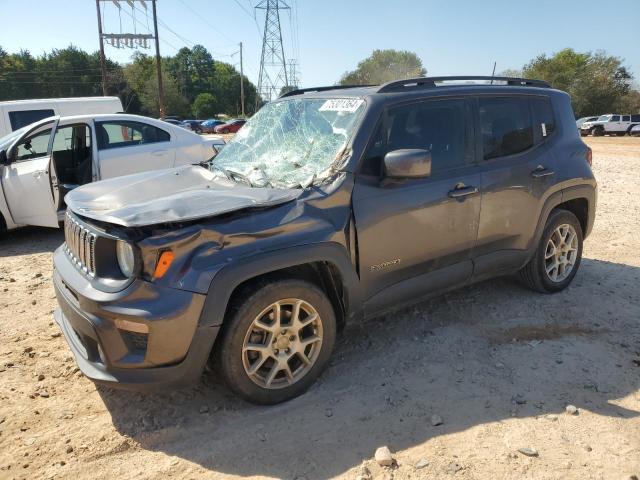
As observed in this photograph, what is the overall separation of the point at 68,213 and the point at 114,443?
1525 mm

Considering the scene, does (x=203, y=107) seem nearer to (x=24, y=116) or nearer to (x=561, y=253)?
(x=24, y=116)

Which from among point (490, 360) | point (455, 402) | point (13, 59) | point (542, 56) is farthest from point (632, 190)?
point (13, 59)

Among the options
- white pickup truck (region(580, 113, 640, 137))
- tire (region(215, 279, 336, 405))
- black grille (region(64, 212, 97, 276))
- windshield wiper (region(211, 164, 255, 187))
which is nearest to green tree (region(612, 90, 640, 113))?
white pickup truck (region(580, 113, 640, 137))

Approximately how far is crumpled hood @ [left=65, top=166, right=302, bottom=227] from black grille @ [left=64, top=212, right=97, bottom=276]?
0.11 metres

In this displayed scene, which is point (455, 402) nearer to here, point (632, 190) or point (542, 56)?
point (632, 190)

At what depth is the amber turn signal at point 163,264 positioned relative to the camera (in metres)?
2.54

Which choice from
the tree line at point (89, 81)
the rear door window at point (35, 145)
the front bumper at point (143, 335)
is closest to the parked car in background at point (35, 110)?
the rear door window at point (35, 145)

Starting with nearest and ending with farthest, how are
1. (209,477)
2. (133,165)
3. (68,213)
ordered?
(209,477), (68,213), (133,165)

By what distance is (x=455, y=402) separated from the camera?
119 inches

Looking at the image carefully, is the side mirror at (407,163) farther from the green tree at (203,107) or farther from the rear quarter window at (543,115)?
the green tree at (203,107)

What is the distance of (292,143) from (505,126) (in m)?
1.80

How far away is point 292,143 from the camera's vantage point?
11.7 ft

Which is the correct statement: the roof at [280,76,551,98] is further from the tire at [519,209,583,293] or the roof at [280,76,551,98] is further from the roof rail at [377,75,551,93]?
the tire at [519,209,583,293]

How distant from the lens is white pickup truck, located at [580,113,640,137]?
115 ft
